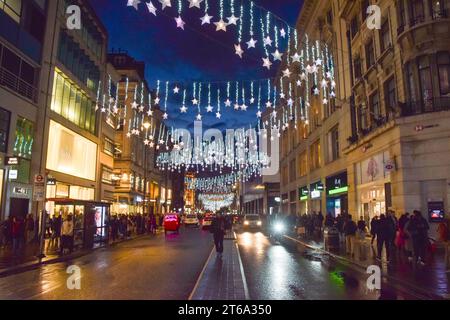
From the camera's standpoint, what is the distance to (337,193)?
34500 millimetres

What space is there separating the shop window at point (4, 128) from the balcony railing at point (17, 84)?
1.72 m

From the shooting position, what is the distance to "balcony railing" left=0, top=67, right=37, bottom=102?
2339 cm

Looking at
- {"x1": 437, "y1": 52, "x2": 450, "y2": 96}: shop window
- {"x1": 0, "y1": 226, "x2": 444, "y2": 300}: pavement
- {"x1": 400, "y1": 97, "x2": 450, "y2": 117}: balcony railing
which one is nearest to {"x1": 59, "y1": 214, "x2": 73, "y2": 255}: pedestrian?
{"x1": 0, "y1": 226, "x2": 444, "y2": 300}: pavement

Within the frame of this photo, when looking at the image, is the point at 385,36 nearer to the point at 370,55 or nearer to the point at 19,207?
the point at 370,55

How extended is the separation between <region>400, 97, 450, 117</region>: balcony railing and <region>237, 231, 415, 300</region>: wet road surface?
9.62 metres

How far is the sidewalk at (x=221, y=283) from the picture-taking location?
893cm

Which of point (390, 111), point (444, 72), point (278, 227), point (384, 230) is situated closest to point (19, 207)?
point (278, 227)

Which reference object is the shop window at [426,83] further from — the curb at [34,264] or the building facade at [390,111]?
the curb at [34,264]

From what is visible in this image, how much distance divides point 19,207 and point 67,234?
22.0ft

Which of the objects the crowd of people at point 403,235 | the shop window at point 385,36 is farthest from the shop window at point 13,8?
the crowd of people at point 403,235

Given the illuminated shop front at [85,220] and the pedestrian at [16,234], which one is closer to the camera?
the pedestrian at [16,234]

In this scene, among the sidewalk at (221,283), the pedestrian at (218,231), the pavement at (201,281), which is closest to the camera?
the sidewalk at (221,283)

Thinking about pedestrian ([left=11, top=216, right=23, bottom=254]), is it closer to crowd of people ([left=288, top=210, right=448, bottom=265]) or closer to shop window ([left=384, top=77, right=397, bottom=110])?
crowd of people ([left=288, top=210, right=448, bottom=265])
